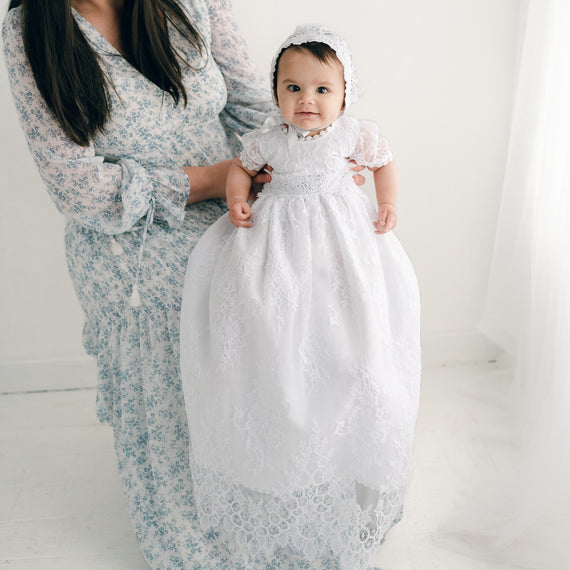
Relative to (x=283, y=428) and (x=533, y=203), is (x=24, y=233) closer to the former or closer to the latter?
(x=283, y=428)

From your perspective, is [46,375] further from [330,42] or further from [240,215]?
[330,42]

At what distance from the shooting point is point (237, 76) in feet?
5.28

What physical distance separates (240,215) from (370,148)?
29cm

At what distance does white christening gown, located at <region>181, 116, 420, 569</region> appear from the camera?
117 cm

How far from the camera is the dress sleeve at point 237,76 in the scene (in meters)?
1.56

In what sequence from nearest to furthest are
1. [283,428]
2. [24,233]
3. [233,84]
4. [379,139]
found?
[283,428]
[379,139]
[233,84]
[24,233]

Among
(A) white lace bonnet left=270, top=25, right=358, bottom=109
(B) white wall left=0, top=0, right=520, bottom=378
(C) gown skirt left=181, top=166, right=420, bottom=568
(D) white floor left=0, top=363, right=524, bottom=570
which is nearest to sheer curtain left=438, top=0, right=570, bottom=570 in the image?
(D) white floor left=0, top=363, right=524, bottom=570

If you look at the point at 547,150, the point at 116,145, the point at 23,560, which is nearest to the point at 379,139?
the point at 547,150

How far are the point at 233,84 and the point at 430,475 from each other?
112 centimetres

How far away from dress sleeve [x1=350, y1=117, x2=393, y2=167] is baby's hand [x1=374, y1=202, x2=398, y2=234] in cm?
10

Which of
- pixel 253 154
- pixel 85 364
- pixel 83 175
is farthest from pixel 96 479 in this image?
pixel 253 154

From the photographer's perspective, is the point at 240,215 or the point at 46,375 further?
the point at 46,375

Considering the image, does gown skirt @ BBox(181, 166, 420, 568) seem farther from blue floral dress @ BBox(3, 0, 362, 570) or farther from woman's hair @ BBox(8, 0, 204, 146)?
woman's hair @ BBox(8, 0, 204, 146)

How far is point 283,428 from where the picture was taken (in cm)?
116
